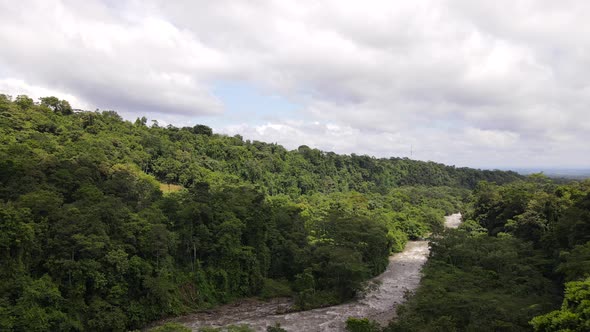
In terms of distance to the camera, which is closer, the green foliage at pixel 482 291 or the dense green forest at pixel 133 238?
the green foliage at pixel 482 291

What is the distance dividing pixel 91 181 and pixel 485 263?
111ft

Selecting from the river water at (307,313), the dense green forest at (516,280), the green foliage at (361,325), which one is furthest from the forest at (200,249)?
the green foliage at (361,325)

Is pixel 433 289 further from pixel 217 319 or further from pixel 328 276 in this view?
pixel 217 319

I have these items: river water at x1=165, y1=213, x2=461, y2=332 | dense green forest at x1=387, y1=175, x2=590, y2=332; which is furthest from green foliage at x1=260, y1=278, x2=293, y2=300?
dense green forest at x1=387, y1=175, x2=590, y2=332

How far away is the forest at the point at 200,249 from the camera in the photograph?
76.9ft

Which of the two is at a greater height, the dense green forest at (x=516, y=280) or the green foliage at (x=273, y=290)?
the dense green forest at (x=516, y=280)

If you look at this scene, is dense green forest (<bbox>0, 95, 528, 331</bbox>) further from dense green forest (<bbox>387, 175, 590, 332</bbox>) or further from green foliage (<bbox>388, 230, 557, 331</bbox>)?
green foliage (<bbox>388, 230, 557, 331</bbox>)

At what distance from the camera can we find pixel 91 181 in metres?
35.6

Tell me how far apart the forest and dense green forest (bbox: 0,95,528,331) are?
109 mm

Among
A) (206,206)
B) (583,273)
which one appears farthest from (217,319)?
(583,273)

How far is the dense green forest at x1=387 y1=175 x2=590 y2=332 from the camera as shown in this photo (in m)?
18.1

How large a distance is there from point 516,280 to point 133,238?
88.0 feet

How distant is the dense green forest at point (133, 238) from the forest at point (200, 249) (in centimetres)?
11

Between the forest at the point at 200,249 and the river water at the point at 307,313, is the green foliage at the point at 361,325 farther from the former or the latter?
the forest at the point at 200,249
